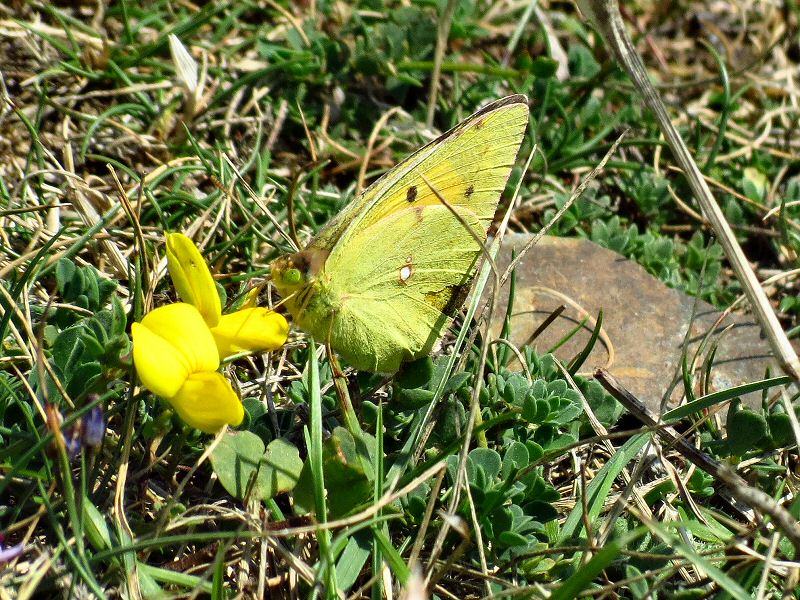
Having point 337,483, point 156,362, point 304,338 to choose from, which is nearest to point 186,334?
point 156,362

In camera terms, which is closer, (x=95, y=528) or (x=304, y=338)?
(x=95, y=528)

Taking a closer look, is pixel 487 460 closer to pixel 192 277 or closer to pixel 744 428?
pixel 744 428

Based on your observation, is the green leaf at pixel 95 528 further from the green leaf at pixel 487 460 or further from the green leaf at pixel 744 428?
the green leaf at pixel 744 428

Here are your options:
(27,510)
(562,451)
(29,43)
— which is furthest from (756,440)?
(29,43)

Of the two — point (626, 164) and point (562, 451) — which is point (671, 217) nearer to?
point (626, 164)

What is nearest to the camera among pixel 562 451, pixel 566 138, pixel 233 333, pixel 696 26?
pixel 233 333
